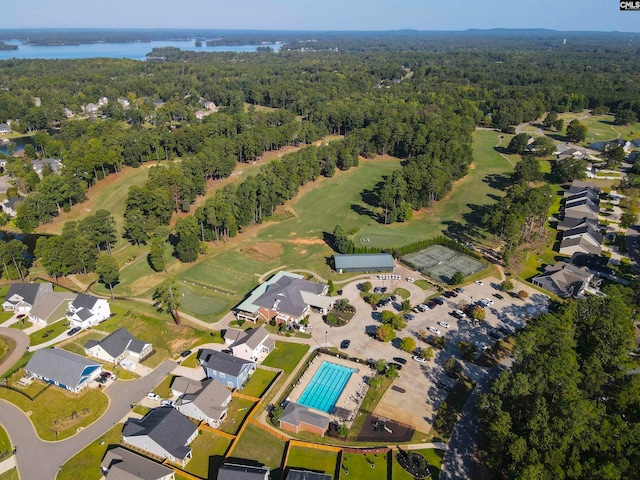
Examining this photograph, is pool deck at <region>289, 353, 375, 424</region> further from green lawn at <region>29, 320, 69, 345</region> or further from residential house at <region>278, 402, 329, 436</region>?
green lawn at <region>29, 320, 69, 345</region>

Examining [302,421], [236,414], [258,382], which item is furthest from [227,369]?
[302,421]

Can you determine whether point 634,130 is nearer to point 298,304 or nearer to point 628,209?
point 628,209

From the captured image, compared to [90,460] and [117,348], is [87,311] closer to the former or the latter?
[117,348]

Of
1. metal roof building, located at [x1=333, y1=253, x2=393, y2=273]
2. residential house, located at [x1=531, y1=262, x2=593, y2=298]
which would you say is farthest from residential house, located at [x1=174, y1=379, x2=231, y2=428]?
residential house, located at [x1=531, y1=262, x2=593, y2=298]

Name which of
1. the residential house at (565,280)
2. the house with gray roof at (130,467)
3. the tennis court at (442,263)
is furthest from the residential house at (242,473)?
the residential house at (565,280)

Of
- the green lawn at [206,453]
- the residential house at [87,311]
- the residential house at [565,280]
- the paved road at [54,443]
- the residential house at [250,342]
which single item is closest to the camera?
the paved road at [54,443]

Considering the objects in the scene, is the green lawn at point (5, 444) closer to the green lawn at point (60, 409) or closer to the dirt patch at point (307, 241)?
the green lawn at point (60, 409)

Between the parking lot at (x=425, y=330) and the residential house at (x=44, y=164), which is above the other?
the residential house at (x=44, y=164)

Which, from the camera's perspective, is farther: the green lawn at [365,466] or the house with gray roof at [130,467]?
the green lawn at [365,466]
